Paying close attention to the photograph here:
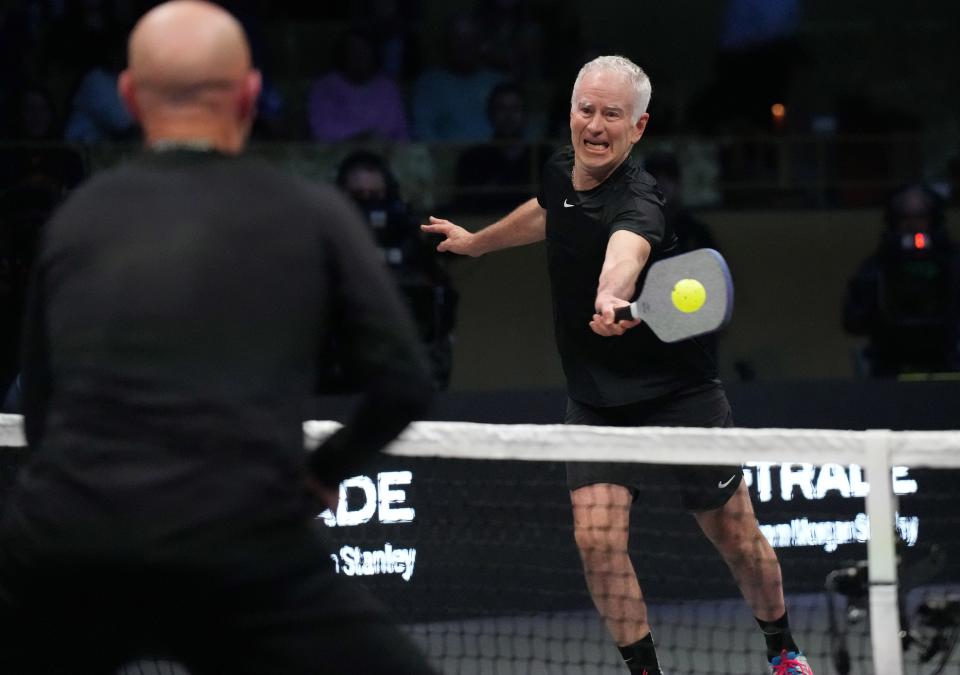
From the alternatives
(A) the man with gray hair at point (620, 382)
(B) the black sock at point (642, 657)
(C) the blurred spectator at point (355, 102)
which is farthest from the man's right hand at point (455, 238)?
(C) the blurred spectator at point (355, 102)

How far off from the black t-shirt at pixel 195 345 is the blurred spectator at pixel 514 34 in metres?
8.58

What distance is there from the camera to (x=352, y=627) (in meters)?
2.53

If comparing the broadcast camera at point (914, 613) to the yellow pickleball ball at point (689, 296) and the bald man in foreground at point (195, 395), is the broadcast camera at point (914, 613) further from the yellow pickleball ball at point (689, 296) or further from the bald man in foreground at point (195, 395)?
the bald man in foreground at point (195, 395)

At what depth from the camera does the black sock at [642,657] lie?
5016 mm

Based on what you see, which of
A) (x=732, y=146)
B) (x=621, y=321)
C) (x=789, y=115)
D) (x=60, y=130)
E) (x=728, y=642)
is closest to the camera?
(x=621, y=321)

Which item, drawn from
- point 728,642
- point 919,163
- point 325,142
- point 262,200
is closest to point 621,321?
point 262,200

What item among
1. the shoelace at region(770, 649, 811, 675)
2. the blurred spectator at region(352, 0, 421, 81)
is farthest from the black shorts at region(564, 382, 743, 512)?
the blurred spectator at region(352, 0, 421, 81)

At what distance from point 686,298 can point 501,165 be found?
5.72m

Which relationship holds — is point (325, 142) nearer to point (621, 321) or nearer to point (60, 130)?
point (60, 130)

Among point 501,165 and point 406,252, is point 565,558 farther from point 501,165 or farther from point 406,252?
point 501,165

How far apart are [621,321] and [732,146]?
20.9ft

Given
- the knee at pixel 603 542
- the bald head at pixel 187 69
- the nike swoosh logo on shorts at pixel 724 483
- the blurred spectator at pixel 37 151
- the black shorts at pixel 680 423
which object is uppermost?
the blurred spectator at pixel 37 151

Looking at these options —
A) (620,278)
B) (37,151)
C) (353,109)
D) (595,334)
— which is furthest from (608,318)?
(353,109)

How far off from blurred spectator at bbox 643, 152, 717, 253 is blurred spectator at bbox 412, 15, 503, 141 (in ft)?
4.58
